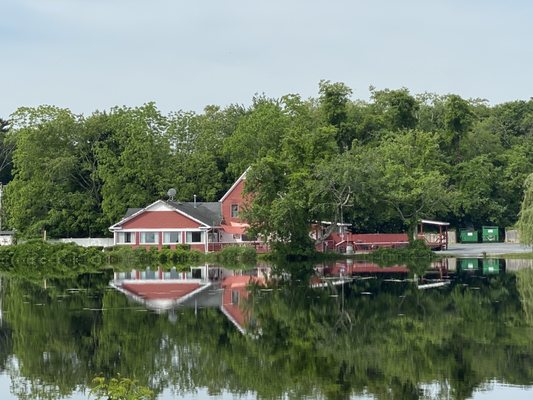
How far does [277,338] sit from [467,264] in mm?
32694

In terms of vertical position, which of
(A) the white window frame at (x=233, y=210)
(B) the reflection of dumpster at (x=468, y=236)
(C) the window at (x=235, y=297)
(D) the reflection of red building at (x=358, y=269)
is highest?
(A) the white window frame at (x=233, y=210)

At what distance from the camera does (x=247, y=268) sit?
56.6 meters

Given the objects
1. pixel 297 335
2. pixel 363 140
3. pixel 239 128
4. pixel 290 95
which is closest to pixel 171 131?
pixel 239 128

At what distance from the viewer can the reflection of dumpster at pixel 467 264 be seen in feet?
172

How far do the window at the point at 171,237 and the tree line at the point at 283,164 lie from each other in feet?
18.7

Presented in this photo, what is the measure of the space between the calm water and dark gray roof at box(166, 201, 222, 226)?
2585 centimetres

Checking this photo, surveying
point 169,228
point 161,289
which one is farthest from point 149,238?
point 161,289

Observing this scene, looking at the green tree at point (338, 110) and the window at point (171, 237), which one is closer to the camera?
the window at point (171, 237)

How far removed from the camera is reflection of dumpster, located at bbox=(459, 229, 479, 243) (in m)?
83.7

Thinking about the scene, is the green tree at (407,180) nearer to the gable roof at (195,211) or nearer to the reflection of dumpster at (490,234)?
the gable roof at (195,211)

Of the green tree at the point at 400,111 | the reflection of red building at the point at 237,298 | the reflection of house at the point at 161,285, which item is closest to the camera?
the reflection of red building at the point at 237,298

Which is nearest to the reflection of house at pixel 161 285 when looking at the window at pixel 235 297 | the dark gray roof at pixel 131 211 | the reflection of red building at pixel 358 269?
the window at pixel 235 297

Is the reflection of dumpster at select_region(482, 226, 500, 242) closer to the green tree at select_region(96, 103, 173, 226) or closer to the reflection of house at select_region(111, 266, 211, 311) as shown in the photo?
the green tree at select_region(96, 103, 173, 226)

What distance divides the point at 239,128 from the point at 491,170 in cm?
2231
